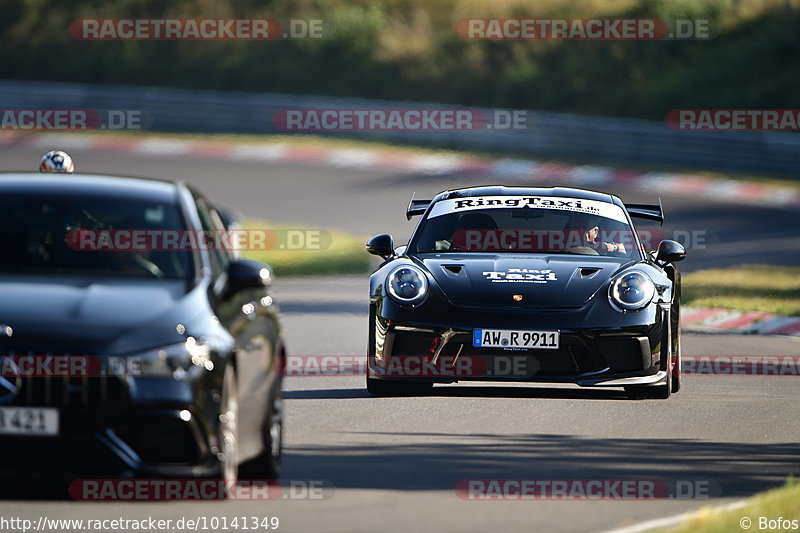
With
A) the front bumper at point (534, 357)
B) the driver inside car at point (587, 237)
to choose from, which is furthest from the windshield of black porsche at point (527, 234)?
the front bumper at point (534, 357)

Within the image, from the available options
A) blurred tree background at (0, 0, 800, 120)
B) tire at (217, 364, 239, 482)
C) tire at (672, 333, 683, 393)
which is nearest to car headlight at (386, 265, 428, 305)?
tire at (672, 333, 683, 393)

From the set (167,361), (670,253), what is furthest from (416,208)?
(167,361)

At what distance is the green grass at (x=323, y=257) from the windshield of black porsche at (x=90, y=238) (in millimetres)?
17186

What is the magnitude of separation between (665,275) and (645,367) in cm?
94

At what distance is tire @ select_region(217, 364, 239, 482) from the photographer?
679 centimetres

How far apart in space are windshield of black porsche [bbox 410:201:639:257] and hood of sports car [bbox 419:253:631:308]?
0.35 meters

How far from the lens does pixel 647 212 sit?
492 inches

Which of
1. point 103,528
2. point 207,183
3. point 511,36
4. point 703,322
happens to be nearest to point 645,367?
point 103,528

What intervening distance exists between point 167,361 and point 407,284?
4.22 metres

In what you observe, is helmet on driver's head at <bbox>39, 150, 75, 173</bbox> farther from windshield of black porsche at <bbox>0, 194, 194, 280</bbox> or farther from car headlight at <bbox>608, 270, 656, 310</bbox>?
windshield of black porsche at <bbox>0, 194, 194, 280</bbox>

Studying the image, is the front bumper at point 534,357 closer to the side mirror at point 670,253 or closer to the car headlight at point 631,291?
the car headlight at point 631,291

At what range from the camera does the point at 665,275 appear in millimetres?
11227

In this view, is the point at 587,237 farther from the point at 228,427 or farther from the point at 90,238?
the point at 228,427

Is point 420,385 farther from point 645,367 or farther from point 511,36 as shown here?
point 511,36
